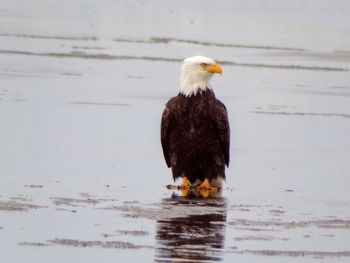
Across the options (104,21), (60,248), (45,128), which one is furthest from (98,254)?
(104,21)

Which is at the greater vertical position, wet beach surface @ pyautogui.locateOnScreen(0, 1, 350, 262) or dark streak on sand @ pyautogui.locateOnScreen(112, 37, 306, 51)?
dark streak on sand @ pyautogui.locateOnScreen(112, 37, 306, 51)

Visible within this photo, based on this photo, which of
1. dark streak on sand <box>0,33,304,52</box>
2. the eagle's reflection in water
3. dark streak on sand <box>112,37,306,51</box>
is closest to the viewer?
the eagle's reflection in water

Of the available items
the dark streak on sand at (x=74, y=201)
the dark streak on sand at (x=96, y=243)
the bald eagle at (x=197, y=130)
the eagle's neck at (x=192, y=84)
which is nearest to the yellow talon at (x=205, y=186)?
the bald eagle at (x=197, y=130)

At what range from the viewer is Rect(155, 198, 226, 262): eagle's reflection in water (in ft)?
30.3

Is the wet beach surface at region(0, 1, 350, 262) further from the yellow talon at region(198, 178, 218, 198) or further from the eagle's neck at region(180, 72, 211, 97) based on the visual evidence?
the eagle's neck at region(180, 72, 211, 97)

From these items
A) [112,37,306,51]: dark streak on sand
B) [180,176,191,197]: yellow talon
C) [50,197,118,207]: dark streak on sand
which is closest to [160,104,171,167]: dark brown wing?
[180,176,191,197]: yellow talon

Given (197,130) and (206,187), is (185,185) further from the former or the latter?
(197,130)

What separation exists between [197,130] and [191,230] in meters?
2.53

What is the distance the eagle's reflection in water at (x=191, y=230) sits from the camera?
9.25 meters

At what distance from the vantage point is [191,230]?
1016 cm

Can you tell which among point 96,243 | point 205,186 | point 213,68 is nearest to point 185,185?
point 205,186

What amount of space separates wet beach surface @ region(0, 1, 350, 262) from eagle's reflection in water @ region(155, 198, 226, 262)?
16 mm

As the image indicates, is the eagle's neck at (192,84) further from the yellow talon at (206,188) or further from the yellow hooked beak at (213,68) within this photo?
the yellow talon at (206,188)

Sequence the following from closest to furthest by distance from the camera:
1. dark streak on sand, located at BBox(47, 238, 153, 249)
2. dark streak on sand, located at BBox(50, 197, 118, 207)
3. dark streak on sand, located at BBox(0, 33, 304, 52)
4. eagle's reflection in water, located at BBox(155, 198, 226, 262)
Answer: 1. eagle's reflection in water, located at BBox(155, 198, 226, 262)
2. dark streak on sand, located at BBox(47, 238, 153, 249)
3. dark streak on sand, located at BBox(50, 197, 118, 207)
4. dark streak on sand, located at BBox(0, 33, 304, 52)
